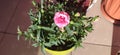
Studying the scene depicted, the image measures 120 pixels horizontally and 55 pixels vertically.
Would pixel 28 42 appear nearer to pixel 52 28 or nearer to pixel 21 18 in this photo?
pixel 21 18

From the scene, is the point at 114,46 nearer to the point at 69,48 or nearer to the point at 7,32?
the point at 69,48

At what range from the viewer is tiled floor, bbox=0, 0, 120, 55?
1.50 m

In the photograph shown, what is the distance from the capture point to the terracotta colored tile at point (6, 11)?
167 centimetres

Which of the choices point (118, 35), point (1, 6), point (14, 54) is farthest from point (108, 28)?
point (1, 6)

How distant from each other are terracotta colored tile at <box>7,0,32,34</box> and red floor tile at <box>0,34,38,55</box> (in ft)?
0.24

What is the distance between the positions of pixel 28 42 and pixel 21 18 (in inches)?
9.0

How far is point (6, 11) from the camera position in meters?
1.74

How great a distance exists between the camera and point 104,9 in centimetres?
168

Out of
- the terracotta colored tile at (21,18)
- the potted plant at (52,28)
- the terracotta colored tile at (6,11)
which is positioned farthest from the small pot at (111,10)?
the terracotta colored tile at (6,11)

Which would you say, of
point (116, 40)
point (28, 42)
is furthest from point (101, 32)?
point (28, 42)

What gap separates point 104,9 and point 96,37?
0.24m

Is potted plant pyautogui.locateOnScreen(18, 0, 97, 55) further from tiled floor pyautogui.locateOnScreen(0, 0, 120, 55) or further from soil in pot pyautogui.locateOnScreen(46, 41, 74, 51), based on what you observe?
tiled floor pyautogui.locateOnScreen(0, 0, 120, 55)

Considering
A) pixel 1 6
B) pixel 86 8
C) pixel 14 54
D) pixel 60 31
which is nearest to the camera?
pixel 60 31

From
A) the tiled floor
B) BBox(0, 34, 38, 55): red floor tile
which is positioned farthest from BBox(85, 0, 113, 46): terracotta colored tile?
BBox(0, 34, 38, 55): red floor tile
